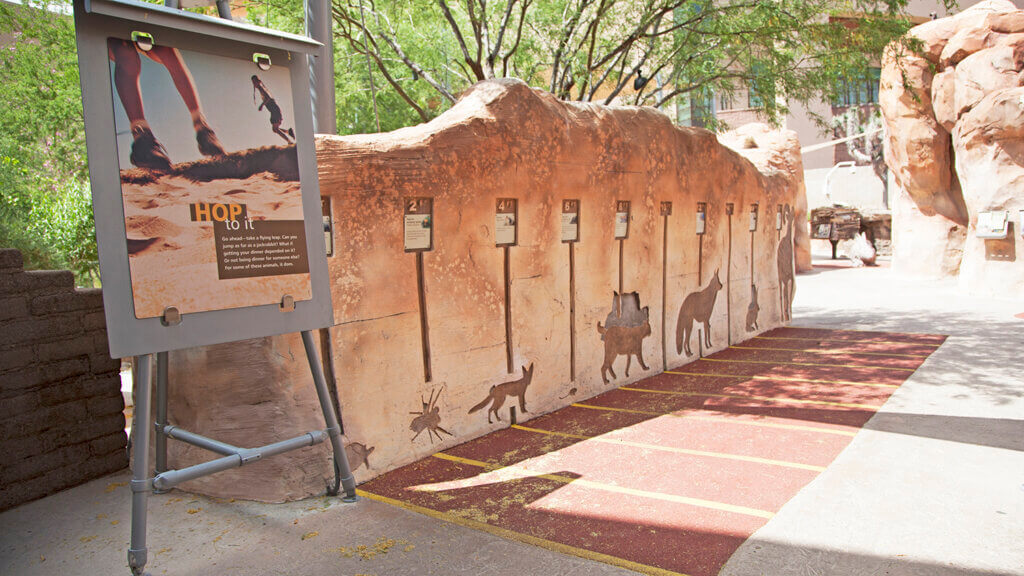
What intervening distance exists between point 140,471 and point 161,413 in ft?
2.83

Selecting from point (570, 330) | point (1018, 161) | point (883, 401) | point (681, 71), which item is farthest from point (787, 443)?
point (1018, 161)

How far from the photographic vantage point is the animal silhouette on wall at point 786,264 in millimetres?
9898

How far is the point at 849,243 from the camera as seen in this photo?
2234 centimetres

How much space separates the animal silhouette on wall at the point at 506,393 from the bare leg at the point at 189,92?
2.56 meters

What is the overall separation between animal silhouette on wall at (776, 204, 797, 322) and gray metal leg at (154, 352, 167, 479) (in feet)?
26.8

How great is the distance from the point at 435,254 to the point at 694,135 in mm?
3914

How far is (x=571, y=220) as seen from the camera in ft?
19.0

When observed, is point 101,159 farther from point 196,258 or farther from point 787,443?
point 787,443

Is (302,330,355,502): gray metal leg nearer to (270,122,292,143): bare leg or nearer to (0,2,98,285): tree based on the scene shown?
(270,122,292,143): bare leg

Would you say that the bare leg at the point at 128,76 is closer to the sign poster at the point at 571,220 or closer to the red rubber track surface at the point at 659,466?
the red rubber track surface at the point at 659,466

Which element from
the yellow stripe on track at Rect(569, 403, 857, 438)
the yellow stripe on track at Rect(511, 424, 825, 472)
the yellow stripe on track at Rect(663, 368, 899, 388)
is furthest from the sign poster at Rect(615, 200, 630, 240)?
the yellow stripe on track at Rect(511, 424, 825, 472)

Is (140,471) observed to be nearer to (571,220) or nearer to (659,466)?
(659,466)

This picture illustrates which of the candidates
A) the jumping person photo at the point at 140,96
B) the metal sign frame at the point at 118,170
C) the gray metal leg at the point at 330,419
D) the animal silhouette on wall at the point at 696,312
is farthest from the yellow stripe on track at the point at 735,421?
the jumping person photo at the point at 140,96

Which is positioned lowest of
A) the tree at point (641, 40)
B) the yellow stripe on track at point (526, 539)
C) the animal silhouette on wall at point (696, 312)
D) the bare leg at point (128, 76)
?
the yellow stripe on track at point (526, 539)
